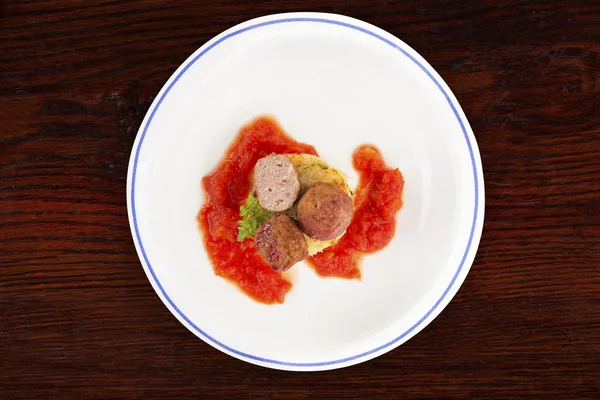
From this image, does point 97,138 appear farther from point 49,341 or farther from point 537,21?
point 537,21

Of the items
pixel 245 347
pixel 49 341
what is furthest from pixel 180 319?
pixel 49 341

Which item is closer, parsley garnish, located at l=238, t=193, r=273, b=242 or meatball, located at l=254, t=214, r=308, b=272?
meatball, located at l=254, t=214, r=308, b=272

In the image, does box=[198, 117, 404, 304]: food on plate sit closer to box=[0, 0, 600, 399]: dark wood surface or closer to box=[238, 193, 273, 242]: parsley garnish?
box=[238, 193, 273, 242]: parsley garnish

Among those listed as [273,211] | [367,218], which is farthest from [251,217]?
[367,218]

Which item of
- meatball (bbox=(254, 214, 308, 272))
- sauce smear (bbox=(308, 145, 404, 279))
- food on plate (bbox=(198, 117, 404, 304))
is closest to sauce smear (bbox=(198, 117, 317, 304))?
food on plate (bbox=(198, 117, 404, 304))

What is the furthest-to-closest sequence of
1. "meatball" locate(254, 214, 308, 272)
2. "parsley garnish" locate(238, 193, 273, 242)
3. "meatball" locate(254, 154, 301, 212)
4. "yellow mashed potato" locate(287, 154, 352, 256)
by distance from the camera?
"yellow mashed potato" locate(287, 154, 352, 256) → "parsley garnish" locate(238, 193, 273, 242) → "meatball" locate(254, 154, 301, 212) → "meatball" locate(254, 214, 308, 272)

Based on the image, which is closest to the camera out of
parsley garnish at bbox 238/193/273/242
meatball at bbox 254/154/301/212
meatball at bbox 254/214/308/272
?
meatball at bbox 254/214/308/272
